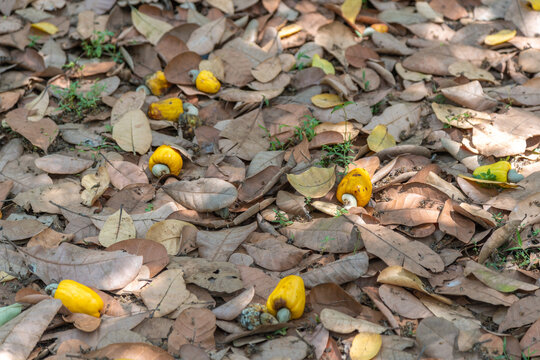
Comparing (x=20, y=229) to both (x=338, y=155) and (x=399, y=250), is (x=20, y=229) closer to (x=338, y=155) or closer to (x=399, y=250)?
(x=338, y=155)

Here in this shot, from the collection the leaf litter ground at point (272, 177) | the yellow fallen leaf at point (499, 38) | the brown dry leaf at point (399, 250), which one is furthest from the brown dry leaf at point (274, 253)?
the yellow fallen leaf at point (499, 38)

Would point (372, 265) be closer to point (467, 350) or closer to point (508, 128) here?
point (467, 350)

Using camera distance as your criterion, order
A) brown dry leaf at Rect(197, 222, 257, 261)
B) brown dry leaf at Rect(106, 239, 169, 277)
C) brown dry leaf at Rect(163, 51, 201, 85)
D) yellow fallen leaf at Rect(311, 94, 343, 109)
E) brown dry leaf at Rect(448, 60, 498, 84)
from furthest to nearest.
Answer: brown dry leaf at Rect(163, 51, 201, 85) < brown dry leaf at Rect(448, 60, 498, 84) < yellow fallen leaf at Rect(311, 94, 343, 109) < brown dry leaf at Rect(197, 222, 257, 261) < brown dry leaf at Rect(106, 239, 169, 277)

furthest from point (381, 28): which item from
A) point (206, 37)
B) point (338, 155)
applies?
point (338, 155)

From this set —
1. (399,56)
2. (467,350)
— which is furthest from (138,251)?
(399,56)

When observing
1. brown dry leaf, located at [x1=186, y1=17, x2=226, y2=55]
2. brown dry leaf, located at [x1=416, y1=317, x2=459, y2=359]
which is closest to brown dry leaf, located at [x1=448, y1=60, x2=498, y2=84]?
brown dry leaf, located at [x1=186, y1=17, x2=226, y2=55]

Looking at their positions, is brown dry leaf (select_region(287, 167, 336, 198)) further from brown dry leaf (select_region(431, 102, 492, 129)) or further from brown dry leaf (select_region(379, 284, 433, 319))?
brown dry leaf (select_region(431, 102, 492, 129))
